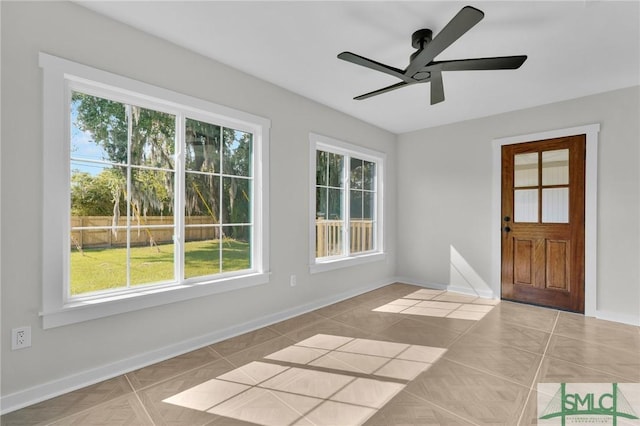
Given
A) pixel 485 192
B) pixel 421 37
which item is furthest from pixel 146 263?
pixel 485 192

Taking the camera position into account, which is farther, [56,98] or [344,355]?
[344,355]

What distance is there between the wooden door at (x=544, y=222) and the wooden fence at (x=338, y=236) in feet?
6.35

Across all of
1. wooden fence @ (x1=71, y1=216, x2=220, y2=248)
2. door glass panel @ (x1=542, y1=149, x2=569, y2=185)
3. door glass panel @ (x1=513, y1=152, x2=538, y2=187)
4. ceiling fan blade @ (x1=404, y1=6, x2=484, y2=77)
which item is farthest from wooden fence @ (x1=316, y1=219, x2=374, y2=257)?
door glass panel @ (x1=542, y1=149, x2=569, y2=185)

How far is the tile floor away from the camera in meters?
1.81

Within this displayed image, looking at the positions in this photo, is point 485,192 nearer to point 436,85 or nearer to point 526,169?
point 526,169

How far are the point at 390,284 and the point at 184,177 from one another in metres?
3.74

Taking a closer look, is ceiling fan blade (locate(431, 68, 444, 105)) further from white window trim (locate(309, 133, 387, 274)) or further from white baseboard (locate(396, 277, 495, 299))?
white baseboard (locate(396, 277, 495, 299))

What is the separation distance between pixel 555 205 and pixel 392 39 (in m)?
3.06

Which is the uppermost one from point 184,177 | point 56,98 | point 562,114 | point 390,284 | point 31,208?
point 562,114

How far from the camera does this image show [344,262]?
4250mm

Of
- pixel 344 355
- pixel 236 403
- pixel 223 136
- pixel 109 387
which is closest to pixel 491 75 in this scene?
pixel 223 136

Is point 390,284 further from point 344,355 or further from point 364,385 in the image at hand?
point 364,385

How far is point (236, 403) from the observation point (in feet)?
6.30
